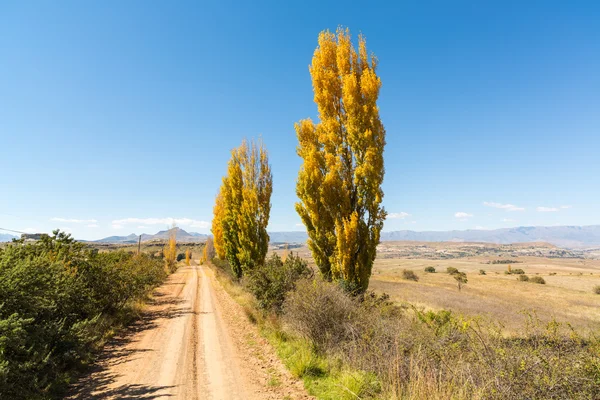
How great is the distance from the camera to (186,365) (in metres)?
9.05

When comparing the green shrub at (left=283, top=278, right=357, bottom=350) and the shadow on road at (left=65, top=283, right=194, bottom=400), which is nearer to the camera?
the shadow on road at (left=65, top=283, right=194, bottom=400)

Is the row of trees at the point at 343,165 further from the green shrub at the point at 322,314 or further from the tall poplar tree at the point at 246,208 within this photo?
the tall poplar tree at the point at 246,208

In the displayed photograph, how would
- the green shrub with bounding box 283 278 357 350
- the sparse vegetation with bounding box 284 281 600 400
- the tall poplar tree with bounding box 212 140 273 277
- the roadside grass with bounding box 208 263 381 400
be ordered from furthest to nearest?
the tall poplar tree with bounding box 212 140 273 277
the green shrub with bounding box 283 278 357 350
the roadside grass with bounding box 208 263 381 400
the sparse vegetation with bounding box 284 281 600 400

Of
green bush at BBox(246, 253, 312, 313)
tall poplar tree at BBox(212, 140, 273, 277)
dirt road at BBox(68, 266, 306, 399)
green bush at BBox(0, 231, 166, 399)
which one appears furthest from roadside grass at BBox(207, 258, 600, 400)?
tall poplar tree at BBox(212, 140, 273, 277)

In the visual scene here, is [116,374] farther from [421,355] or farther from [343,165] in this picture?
[343,165]

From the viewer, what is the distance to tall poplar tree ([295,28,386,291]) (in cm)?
1228

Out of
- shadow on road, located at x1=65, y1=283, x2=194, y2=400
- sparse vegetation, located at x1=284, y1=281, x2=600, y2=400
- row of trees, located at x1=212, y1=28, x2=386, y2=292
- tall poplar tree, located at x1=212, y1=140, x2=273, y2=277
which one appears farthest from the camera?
tall poplar tree, located at x1=212, y1=140, x2=273, y2=277

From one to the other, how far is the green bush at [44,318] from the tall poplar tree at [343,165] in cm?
908

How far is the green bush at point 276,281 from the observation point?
42.5ft

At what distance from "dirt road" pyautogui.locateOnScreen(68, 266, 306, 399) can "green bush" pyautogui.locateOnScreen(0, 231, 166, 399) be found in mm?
871

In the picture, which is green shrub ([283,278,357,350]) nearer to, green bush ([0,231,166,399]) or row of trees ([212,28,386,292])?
row of trees ([212,28,386,292])

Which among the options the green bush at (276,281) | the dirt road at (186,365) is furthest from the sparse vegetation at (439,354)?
the green bush at (276,281)

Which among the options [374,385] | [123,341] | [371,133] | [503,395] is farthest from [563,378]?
[123,341]

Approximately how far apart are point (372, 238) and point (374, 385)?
6.47 metres
